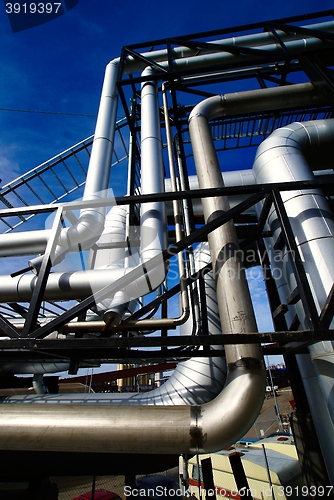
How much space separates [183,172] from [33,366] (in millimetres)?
5875

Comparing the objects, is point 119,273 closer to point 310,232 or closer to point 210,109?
point 310,232

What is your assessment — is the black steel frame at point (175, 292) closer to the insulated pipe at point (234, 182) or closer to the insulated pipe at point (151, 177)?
the insulated pipe at point (151, 177)

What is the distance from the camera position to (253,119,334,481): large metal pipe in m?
2.40

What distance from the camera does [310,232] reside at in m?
2.65

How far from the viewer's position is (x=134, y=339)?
2.04m

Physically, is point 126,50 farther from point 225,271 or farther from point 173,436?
→ point 173,436

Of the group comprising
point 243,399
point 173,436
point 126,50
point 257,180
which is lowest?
point 173,436

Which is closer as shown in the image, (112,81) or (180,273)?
(180,273)

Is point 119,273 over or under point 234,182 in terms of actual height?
under

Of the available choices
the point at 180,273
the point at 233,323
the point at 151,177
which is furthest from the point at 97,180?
the point at 233,323

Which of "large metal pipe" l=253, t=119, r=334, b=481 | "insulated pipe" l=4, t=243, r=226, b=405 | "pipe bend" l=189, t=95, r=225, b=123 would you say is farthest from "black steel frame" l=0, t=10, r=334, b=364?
"pipe bend" l=189, t=95, r=225, b=123

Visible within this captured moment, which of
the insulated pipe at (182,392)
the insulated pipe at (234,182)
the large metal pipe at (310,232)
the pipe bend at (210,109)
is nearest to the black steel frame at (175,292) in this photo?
the large metal pipe at (310,232)

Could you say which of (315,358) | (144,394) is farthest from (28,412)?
(315,358)

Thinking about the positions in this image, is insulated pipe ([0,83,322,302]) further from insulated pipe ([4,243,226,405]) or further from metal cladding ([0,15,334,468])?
insulated pipe ([4,243,226,405])
